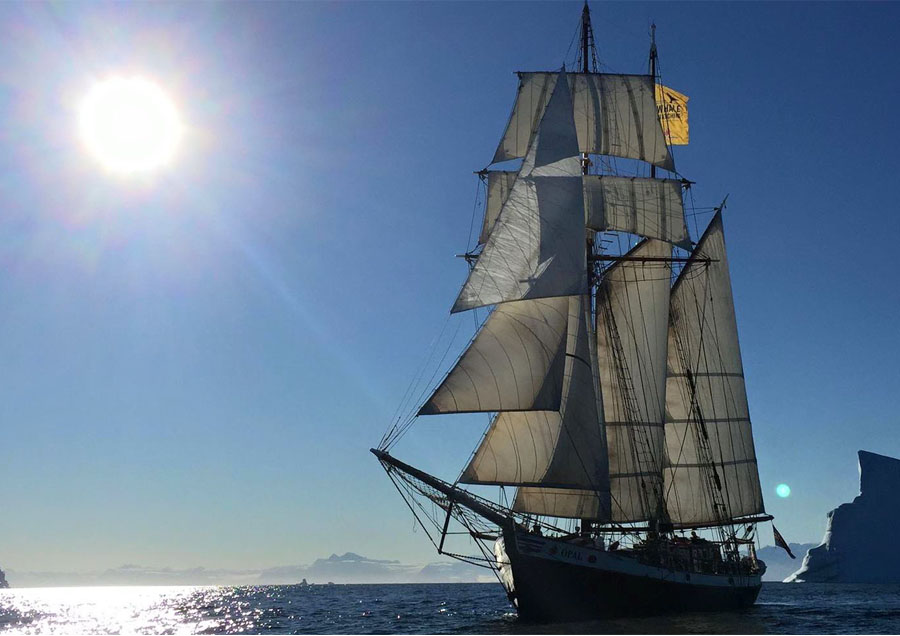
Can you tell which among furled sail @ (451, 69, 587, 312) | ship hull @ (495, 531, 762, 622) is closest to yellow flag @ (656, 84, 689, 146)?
furled sail @ (451, 69, 587, 312)

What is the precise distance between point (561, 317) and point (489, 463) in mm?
8166

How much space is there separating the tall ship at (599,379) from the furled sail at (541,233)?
0.08 meters

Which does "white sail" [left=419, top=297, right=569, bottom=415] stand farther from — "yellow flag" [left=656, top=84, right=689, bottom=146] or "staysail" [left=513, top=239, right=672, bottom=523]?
"yellow flag" [left=656, top=84, right=689, bottom=146]

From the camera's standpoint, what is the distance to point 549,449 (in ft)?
146

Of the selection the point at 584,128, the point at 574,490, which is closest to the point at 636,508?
the point at 574,490

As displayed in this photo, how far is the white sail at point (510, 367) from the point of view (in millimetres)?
42094

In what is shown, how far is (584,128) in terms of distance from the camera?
6388 cm

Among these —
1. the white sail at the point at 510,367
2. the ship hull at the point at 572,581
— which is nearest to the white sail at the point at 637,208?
the white sail at the point at 510,367

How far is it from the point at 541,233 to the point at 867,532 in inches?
3909

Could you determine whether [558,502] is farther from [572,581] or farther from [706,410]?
[706,410]

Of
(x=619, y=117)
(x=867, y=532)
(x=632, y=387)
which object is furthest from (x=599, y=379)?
(x=867, y=532)

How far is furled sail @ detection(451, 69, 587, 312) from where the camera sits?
4472cm

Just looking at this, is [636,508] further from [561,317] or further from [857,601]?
[857,601]

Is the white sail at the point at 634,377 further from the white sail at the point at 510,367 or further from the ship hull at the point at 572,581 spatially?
the white sail at the point at 510,367
